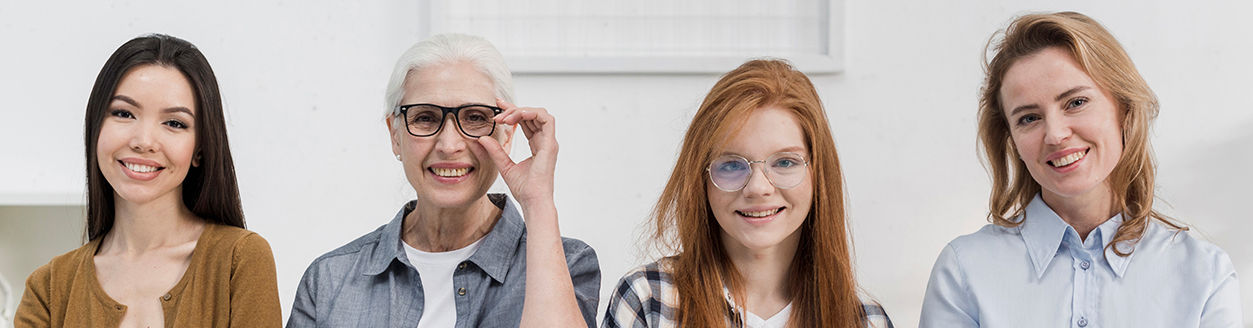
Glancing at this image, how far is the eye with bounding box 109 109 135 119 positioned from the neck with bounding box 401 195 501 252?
54 cm

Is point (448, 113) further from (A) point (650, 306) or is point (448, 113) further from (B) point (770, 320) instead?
(B) point (770, 320)

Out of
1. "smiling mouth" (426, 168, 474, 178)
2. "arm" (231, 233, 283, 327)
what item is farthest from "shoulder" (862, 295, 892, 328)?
"arm" (231, 233, 283, 327)

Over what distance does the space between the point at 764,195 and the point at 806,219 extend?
0.58ft

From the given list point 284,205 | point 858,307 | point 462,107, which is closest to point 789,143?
point 858,307

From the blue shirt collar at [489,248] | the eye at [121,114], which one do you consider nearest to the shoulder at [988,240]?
the blue shirt collar at [489,248]

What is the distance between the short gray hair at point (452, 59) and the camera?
6.09 ft

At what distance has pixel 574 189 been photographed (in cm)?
266

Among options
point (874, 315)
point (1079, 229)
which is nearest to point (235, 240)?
point (874, 315)

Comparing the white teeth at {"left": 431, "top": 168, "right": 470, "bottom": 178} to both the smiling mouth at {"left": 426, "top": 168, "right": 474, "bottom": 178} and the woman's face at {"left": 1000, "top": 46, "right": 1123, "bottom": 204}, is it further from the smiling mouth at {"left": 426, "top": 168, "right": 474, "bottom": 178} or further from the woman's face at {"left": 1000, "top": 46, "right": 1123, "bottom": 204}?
the woman's face at {"left": 1000, "top": 46, "right": 1123, "bottom": 204}

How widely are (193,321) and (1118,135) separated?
1676 millimetres

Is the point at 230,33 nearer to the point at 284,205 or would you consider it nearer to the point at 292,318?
the point at 284,205

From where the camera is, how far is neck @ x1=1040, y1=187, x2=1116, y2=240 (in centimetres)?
183

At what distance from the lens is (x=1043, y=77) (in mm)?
1766

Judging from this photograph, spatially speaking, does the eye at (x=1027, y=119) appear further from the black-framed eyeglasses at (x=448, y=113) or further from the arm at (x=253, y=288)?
the arm at (x=253, y=288)
